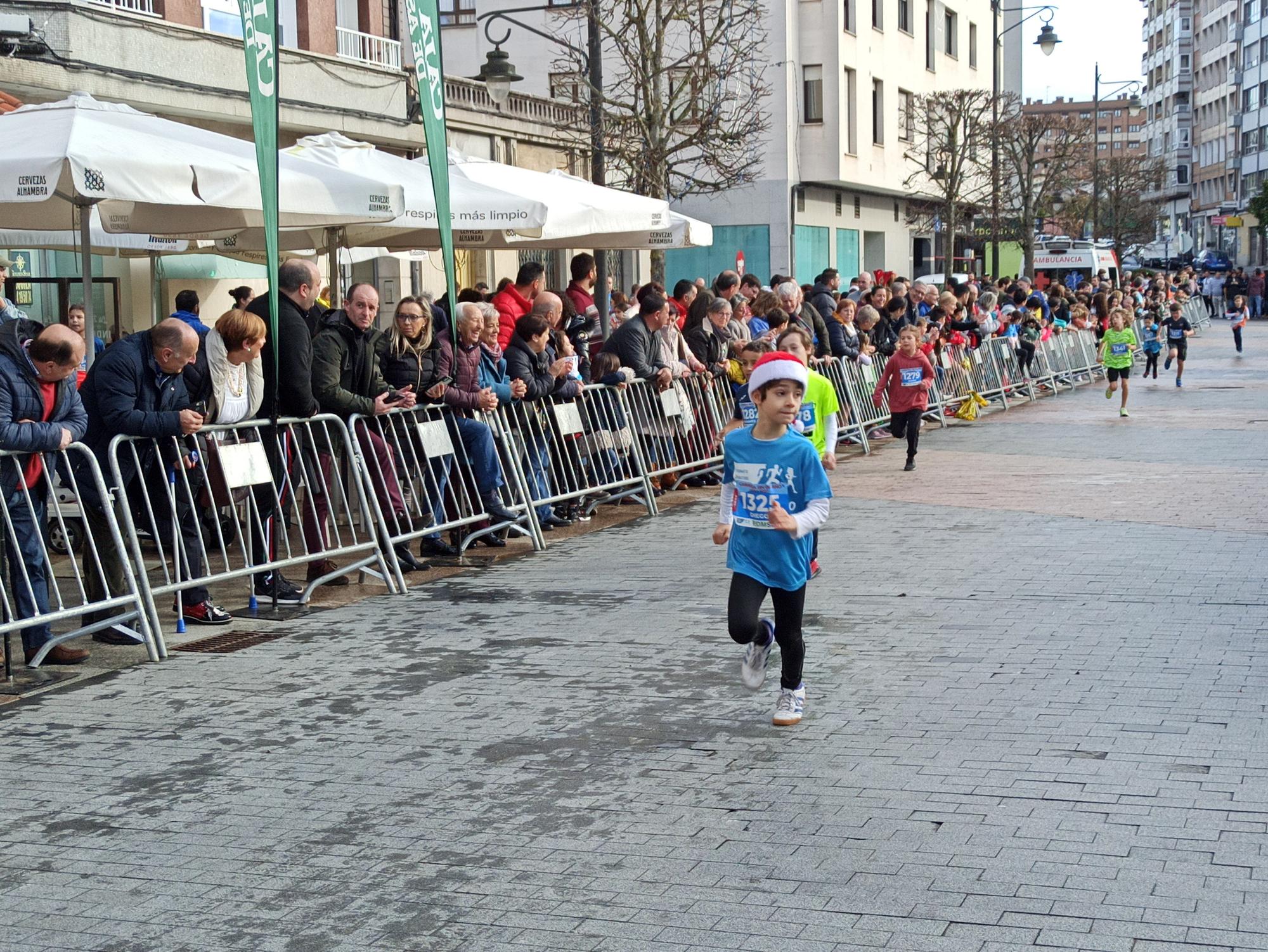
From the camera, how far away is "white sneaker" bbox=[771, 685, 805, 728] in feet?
21.2

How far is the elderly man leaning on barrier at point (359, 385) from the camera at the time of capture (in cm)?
992

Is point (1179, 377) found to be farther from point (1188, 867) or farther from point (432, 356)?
point (1188, 867)

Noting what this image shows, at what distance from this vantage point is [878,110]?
46188mm

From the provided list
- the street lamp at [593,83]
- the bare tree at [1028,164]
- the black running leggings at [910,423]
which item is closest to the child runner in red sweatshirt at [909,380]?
the black running leggings at [910,423]

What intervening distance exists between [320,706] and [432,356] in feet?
14.4

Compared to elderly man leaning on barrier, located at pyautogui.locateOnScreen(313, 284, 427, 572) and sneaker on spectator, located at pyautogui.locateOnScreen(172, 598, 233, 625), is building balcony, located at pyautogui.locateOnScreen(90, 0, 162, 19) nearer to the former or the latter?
elderly man leaning on barrier, located at pyautogui.locateOnScreen(313, 284, 427, 572)

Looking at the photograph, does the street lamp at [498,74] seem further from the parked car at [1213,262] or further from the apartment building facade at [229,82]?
the parked car at [1213,262]

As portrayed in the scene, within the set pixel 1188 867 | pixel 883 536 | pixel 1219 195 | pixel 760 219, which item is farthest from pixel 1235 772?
pixel 1219 195

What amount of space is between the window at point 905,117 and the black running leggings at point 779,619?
4268 cm

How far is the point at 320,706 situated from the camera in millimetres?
7012

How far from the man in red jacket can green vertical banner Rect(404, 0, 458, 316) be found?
2081 millimetres

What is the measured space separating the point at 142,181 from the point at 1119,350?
15691mm

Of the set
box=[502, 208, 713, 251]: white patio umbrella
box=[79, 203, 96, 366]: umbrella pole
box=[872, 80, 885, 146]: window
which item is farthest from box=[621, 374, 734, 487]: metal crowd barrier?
box=[872, 80, 885, 146]: window

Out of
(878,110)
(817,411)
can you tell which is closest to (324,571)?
(817,411)
